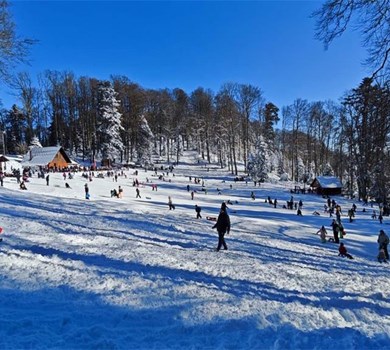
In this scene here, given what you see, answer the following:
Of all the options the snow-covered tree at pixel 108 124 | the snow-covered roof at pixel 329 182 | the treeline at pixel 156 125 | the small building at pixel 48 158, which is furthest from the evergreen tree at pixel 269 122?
the small building at pixel 48 158

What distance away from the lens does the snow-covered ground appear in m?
5.25

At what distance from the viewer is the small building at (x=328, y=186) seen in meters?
48.2

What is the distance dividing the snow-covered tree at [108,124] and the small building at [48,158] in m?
6.41

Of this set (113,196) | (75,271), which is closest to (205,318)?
(75,271)

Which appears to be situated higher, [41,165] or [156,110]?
[156,110]

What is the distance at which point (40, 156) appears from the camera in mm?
50875

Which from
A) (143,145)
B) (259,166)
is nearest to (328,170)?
(259,166)

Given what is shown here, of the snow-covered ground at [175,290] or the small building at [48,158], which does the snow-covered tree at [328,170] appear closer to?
the small building at [48,158]

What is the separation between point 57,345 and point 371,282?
844cm

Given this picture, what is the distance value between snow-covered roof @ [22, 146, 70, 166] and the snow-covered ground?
36.1 m

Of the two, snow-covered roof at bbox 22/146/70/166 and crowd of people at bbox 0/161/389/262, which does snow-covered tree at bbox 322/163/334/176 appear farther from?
snow-covered roof at bbox 22/146/70/166

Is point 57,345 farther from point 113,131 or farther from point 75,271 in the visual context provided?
point 113,131

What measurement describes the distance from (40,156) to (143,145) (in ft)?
58.5

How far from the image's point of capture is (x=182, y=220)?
1908 centimetres
